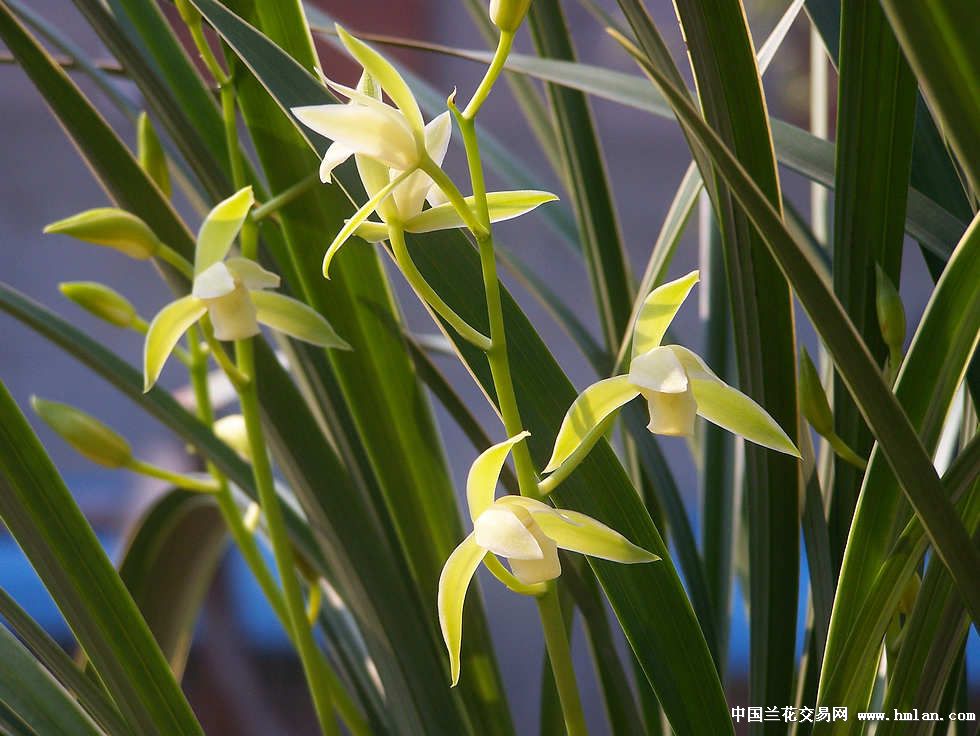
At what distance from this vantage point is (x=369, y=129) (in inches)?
7.1

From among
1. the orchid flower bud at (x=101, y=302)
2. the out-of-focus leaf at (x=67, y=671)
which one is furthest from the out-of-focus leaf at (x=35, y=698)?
the orchid flower bud at (x=101, y=302)

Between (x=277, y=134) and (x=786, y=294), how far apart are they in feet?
0.58

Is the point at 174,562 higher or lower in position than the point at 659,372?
lower

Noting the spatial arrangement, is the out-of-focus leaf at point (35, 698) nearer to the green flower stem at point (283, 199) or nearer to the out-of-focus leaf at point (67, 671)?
the out-of-focus leaf at point (67, 671)

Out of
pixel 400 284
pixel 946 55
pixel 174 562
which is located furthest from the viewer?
pixel 400 284

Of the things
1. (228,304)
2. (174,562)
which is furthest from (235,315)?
(174,562)

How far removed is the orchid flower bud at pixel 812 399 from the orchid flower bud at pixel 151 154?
0.79ft

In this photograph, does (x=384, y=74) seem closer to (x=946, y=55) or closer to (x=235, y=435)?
(x=946, y=55)

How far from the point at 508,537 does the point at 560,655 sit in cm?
5

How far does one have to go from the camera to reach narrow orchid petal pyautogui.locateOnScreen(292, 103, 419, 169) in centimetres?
18

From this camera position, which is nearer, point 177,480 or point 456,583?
point 456,583

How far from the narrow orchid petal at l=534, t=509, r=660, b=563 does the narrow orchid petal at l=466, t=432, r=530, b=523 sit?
0.04 feet

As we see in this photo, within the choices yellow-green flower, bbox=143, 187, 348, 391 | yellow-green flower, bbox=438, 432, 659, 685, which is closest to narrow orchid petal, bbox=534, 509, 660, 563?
yellow-green flower, bbox=438, 432, 659, 685

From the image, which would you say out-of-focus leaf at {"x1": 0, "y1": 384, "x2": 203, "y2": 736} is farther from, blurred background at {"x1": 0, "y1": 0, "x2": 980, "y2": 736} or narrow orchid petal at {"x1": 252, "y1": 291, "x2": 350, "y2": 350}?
blurred background at {"x1": 0, "y1": 0, "x2": 980, "y2": 736}
